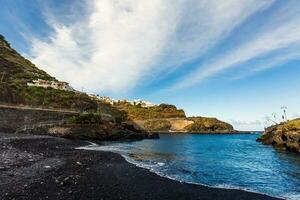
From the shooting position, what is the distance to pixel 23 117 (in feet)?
256

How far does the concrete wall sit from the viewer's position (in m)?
73.3

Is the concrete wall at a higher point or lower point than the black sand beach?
higher

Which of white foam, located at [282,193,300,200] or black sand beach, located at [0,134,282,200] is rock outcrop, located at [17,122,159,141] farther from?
white foam, located at [282,193,300,200]

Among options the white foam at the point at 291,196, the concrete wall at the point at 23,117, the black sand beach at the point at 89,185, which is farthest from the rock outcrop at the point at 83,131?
the white foam at the point at 291,196

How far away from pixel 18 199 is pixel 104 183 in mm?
6887

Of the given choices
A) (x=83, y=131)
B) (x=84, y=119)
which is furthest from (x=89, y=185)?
(x=84, y=119)

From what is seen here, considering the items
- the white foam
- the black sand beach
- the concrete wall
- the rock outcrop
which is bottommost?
the white foam

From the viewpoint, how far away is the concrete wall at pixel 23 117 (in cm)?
7331

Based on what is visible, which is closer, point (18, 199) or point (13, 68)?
point (18, 199)

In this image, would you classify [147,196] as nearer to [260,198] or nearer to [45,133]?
[260,198]

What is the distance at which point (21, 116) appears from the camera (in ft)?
255

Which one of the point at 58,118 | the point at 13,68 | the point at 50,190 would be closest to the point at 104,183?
the point at 50,190

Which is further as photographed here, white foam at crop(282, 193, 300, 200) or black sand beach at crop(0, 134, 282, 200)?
white foam at crop(282, 193, 300, 200)

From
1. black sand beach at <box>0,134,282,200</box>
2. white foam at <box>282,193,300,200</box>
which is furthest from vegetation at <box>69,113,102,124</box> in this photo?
white foam at <box>282,193,300,200</box>
